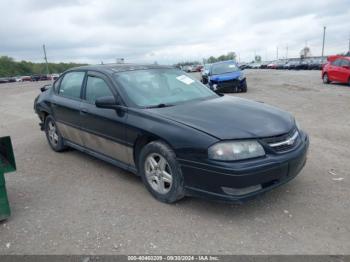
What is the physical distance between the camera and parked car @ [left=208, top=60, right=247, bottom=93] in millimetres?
14703

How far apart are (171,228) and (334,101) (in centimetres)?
996

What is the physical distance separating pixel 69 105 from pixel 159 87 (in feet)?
5.23

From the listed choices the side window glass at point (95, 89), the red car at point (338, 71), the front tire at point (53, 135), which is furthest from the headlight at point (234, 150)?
the red car at point (338, 71)

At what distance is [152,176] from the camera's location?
3.80 meters

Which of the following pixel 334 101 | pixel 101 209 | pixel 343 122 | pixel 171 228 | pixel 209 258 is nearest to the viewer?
pixel 209 258

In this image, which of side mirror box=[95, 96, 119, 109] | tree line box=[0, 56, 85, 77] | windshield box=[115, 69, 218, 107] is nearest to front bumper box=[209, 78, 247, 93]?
windshield box=[115, 69, 218, 107]

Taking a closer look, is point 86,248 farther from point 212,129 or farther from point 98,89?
point 98,89

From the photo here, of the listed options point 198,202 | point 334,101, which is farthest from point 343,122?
point 198,202

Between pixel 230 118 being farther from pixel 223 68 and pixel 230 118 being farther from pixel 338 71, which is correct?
pixel 338 71

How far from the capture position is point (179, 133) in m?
3.37

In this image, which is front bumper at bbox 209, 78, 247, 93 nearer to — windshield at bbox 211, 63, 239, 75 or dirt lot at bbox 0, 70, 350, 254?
windshield at bbox 211, 63, 239, 75

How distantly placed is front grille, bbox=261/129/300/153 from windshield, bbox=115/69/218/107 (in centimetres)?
134

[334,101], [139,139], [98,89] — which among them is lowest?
[334,101]

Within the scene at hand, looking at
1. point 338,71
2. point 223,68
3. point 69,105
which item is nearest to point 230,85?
point 223,68
